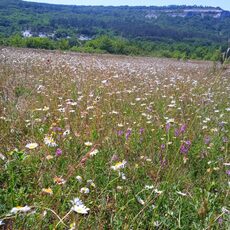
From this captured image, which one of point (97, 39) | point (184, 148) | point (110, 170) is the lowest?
point (97, 39)

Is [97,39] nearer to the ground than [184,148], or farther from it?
nearer to the ground

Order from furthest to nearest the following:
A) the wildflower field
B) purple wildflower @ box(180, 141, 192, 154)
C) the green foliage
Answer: the green foliage, purple wildflower @ box(180, 141, 192, 154), the wildflower field

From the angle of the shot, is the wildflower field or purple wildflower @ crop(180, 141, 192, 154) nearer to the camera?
the wildflower field

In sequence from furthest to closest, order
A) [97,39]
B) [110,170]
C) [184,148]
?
1. [97,39]
2. [184,148]
3. [110,170]

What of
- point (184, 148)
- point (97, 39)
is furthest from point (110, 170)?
point (97, 39)

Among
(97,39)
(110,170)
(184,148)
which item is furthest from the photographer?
(97,39)

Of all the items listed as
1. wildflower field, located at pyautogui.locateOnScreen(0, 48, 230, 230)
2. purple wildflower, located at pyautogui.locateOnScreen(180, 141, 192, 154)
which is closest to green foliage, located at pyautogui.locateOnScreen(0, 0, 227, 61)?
purple wildflower, located at pyautogui.locateOnScreen(180, 141, 192, 154)

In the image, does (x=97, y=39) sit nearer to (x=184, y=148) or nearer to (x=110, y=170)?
(x=184, y=148)

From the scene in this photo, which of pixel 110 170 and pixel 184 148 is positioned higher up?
pixel 110 170

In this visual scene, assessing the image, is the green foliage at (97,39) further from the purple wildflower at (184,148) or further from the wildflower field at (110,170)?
the wildflower field at (110,170)

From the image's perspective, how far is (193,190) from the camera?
9.76 feet

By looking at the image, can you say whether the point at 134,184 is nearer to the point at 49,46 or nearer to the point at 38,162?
the point at 38,162

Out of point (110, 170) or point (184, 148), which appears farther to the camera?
point (184, 148)

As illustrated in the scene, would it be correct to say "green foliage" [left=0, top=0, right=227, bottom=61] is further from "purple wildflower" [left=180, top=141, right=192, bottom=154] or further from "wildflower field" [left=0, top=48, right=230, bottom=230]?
"wildflower field" [left=0, top=48, right=230, bottom=230]
